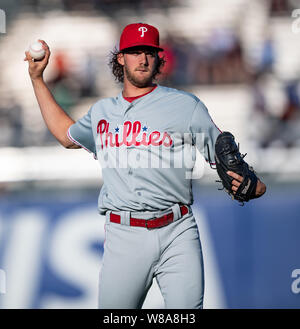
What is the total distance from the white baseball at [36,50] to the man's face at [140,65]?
36cm

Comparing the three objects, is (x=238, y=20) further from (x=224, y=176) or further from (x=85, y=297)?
(x=224, y=176)

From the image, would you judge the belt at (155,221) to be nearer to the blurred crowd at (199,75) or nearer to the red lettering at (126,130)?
the red lettering at (126,130)

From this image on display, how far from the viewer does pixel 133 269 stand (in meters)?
2.00

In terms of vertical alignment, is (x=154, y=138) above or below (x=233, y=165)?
above

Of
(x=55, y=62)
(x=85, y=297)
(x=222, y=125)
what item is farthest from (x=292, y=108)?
(x=85, y=297)

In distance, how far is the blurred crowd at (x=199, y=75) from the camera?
16.8 feet

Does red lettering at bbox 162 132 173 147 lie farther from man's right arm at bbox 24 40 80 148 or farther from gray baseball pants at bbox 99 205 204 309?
man's right arm at bbox 24 40 80 148

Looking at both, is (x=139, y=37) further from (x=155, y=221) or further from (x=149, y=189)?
(x=155, y=221)

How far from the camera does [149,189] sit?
2025 millimetres

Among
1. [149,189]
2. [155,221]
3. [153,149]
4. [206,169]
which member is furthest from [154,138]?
[206,169]

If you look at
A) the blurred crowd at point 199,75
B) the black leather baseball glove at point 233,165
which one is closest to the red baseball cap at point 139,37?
the black leather baseball glove at point 233,165

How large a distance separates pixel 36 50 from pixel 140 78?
48 cm

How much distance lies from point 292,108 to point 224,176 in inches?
134

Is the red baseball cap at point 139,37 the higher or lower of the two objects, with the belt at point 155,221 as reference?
higher
